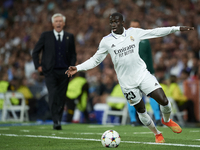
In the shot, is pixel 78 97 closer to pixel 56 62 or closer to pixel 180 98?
pixel 180 98

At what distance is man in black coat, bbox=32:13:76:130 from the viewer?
8523 mm


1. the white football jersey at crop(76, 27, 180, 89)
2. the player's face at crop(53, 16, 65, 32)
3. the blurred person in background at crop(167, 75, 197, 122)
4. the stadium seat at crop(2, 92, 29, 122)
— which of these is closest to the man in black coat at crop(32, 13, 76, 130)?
the player's face at crop(53, 16, 65, 32)

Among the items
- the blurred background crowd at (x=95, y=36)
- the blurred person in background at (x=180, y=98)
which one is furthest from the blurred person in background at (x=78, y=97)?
the blurred person in background at (x=180, y=98)

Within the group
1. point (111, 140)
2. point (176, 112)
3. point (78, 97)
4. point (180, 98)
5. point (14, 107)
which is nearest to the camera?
point (111, 140)

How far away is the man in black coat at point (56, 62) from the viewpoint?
8523 mm

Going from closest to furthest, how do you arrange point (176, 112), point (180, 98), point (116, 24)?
point (116, 24) < point (176, 112) < point (180, 98)

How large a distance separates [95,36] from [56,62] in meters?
8.93

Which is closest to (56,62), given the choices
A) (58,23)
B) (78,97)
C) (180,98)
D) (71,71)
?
(58,23)

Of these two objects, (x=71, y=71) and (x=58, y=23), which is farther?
(x=58, y=23)

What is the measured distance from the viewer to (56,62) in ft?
28.3

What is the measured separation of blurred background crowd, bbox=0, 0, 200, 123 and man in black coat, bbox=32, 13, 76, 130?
424 cm

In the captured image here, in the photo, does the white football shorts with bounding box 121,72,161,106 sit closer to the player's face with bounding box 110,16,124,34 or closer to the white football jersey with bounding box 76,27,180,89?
the white football jersey with bounding box 76,27,180,89

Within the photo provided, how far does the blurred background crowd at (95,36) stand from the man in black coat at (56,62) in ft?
13.9

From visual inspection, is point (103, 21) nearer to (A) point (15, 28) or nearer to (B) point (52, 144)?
(A) point (15, 28)
